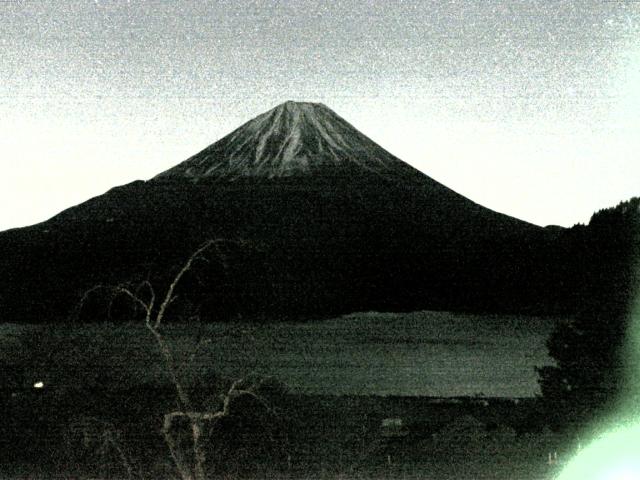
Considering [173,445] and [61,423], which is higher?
[173,445]

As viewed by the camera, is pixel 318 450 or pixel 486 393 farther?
pixel 486 393

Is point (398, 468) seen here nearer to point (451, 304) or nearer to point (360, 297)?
point (451, 304)

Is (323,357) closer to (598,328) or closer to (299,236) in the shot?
(598,328)

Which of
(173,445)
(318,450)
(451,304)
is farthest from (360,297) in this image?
(173,445)

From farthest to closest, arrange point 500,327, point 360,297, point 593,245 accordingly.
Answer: point 360,297
point 500,327
point 593,245

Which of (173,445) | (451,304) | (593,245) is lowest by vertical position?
(451,304)

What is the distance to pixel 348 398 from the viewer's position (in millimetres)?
24812

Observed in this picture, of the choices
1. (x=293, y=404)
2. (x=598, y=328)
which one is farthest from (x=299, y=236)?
(x=598, y=328)

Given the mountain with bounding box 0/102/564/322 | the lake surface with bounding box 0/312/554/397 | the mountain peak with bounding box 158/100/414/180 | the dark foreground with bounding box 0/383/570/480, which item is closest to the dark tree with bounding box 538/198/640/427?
the dark foreground with bounding box 0/383/570/480

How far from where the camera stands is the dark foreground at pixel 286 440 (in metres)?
14.5

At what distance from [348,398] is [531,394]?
17.0 feet

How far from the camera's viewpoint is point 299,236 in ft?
274

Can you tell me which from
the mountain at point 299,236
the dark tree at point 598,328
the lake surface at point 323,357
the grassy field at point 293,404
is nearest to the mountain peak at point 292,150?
the mountain at point 299,236

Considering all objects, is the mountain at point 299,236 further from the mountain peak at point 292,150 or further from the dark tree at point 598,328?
the dark tree at point 598,328
